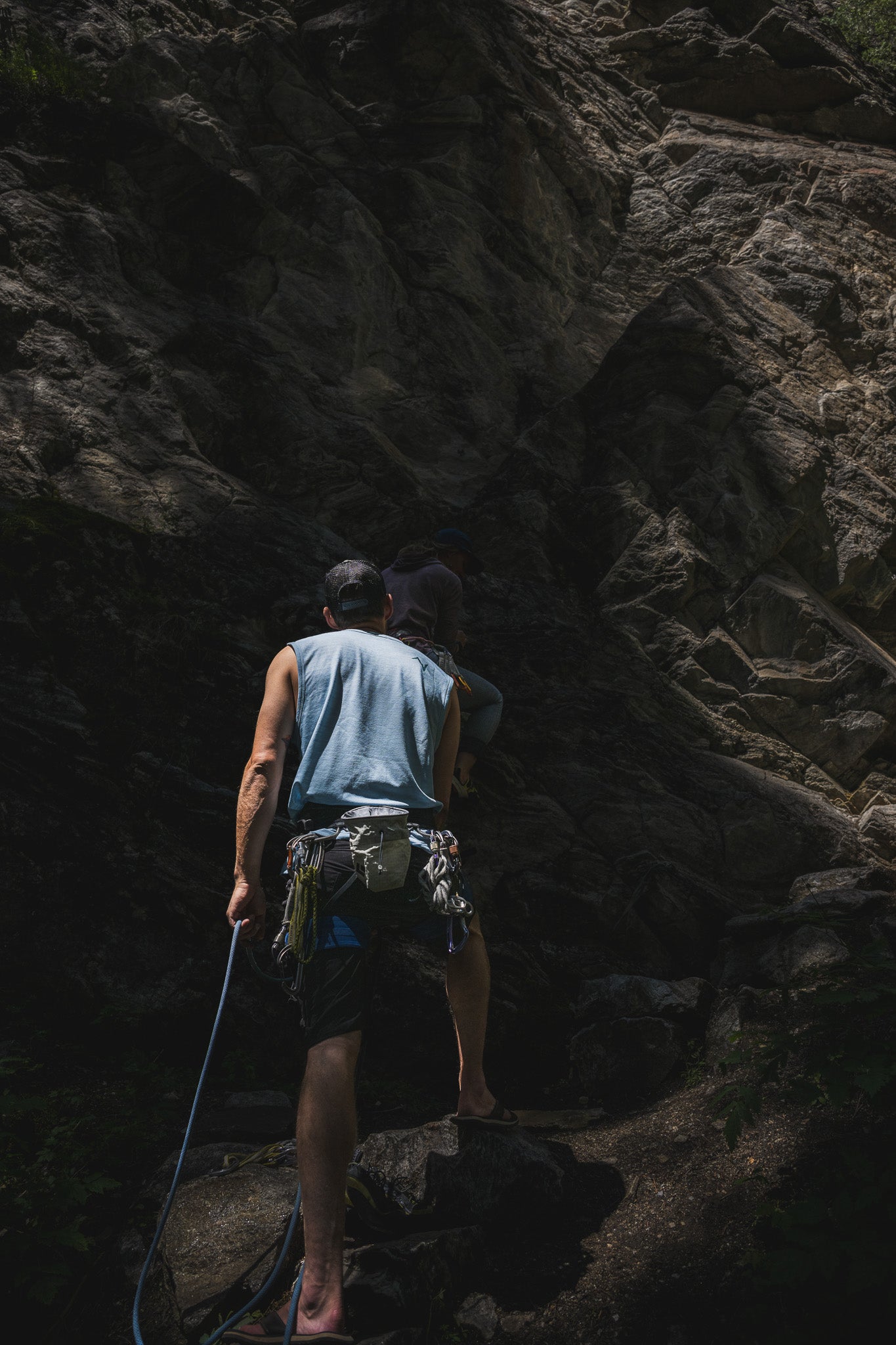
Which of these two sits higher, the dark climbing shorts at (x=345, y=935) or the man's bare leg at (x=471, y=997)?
the dark climbing shorts at (x=345, y=935)

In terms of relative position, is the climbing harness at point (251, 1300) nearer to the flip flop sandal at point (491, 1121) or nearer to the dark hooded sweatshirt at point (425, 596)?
the flip flop sandal at point (491, 1121)

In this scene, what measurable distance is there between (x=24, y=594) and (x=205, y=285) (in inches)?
287

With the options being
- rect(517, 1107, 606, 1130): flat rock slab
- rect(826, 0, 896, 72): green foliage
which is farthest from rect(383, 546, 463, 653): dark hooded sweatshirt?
rect(826, 0, 896, 72): green foliage

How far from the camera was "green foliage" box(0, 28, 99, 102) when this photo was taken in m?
11.0

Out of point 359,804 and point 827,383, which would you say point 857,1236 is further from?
point 827,383

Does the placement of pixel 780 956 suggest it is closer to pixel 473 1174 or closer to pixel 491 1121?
pixel 491 1121

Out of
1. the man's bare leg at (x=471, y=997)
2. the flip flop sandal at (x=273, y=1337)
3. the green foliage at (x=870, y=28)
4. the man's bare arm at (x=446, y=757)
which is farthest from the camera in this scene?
the green foliage at (x=870, y=28)

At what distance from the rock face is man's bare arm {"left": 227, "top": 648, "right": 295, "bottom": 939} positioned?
215 centimetres

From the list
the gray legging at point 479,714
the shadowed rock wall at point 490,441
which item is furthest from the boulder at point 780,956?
the gray legging at point 479,714

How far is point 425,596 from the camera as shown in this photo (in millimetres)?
6238

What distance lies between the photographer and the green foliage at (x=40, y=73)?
11.0 metres

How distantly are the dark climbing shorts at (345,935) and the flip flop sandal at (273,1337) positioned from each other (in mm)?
816

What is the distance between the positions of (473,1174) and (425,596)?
3712mm

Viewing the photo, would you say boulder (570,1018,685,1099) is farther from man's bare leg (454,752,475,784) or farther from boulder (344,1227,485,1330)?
man's bare leg (454,752,475,784)
